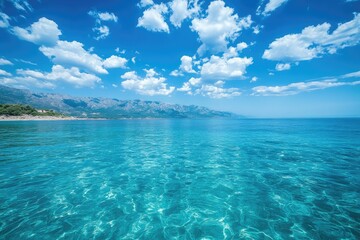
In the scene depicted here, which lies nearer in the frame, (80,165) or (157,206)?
(157,206)

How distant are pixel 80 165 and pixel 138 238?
16.9 meters

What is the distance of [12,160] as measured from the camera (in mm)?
23641

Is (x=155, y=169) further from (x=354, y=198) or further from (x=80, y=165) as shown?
(x=354, y=198)

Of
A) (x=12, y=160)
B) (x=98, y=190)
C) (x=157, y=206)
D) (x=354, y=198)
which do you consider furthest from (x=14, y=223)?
(x=354, y=198)

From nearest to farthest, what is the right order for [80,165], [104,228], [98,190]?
[104,228] < [98,190] < [80,165]

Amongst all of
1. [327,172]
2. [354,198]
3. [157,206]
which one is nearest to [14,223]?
[157,206]

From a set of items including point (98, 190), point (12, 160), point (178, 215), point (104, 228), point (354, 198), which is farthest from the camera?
point (12, 160)

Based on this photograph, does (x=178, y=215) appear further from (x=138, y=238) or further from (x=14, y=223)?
(x=14, y=223)

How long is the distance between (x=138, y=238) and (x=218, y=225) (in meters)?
4.92

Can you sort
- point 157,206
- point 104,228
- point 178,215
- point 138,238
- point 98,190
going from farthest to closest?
point 98,190 < point 157,206 < point 178,215 < point 104,228 < point 138,238

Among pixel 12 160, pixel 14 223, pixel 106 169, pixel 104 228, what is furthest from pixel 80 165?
pixel 104 228

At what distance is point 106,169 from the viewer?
68.5 ft

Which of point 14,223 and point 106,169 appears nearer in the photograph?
point 14,223

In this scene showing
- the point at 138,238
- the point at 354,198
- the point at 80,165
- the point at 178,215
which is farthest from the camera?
the point at 80,165
